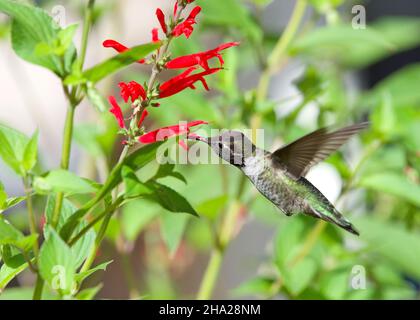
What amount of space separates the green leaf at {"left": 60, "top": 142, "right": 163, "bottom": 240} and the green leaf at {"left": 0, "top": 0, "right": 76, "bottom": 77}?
3.9 inches

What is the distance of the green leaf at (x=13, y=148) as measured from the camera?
58 cm

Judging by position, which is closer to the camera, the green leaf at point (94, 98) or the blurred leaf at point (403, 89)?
the green leaf at point (94, 98)

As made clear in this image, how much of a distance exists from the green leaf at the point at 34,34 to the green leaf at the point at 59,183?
0.10m

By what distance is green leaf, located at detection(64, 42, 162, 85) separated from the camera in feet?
1.79

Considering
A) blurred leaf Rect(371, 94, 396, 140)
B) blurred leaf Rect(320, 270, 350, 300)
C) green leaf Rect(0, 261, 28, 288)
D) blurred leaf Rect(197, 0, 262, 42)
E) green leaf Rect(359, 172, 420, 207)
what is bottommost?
blurred leaf Rect(320, 270, 350, 300)

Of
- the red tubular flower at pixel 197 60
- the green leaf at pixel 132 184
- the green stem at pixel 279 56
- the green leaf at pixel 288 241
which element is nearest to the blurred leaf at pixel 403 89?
the green stem at pixel 279 56

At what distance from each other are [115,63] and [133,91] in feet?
0.11

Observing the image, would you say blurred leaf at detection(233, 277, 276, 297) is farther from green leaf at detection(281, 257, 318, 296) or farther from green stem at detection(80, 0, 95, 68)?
green stem at detection(80, 0, 95, 68)

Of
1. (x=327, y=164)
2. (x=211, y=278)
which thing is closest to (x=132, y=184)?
(x=211, y=278)

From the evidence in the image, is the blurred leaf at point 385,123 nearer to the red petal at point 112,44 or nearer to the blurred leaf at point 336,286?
the blurred leaf at point 336,286

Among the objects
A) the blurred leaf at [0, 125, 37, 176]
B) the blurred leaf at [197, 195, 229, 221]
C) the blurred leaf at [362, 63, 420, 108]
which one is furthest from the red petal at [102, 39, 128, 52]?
the blurred leaf at [362, 63, 420, 108]

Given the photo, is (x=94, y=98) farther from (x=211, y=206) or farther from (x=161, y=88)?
(x=211, y=206)

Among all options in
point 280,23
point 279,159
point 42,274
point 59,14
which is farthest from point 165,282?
point 280,23
